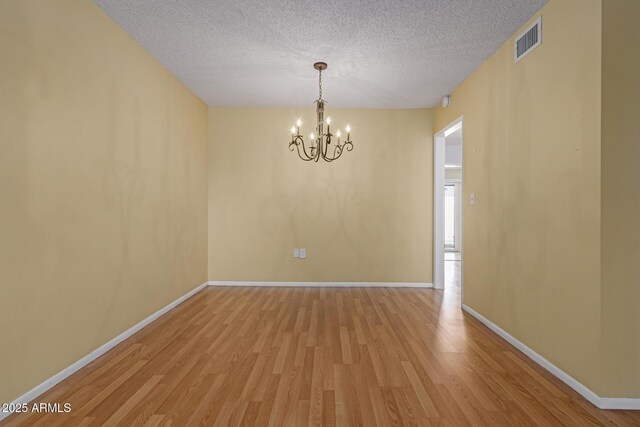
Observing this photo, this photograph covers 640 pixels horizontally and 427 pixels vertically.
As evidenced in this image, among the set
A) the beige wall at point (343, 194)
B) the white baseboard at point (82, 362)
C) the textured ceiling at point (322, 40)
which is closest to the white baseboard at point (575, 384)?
the beige wall at point (343, 194)

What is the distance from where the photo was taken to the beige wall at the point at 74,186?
1779mm

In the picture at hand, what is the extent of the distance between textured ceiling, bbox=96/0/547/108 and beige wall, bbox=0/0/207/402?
454 millimetres

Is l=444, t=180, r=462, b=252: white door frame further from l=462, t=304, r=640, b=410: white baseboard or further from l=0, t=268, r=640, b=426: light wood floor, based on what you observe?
l=462, t=304, r=640, b=410: white baseboard

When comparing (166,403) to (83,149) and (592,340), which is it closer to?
(83,149)

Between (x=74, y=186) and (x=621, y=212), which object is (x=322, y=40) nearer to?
(x=74, y=186)

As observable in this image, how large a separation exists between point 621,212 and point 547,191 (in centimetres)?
50

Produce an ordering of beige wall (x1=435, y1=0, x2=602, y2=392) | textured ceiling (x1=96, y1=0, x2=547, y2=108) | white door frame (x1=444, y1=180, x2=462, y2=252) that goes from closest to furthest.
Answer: beige wall (x1=435, y1=0, x2=602, y2=392)
textured ceiling (x1=96, y1=0, x2=547, y2=108)
white door frame (x1=444, y1=180, x2=462, y2=252)

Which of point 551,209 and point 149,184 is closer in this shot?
point 551,209

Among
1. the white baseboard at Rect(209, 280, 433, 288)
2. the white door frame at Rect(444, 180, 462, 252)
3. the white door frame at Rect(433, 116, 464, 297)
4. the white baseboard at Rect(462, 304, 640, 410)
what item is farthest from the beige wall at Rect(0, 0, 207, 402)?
the white door frame at Rect(444, 180, 462, 252)

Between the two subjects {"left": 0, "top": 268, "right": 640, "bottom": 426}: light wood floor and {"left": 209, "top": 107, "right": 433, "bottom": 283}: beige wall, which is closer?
{"left": 0, "top": 268, "right": 640, "bottom": 426}: light wood floor

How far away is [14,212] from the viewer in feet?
5.83

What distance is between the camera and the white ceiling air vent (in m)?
2.47

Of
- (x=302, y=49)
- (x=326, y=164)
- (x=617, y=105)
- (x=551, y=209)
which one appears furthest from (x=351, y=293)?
(x=617, y=105)

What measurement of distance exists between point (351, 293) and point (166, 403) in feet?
9.64
